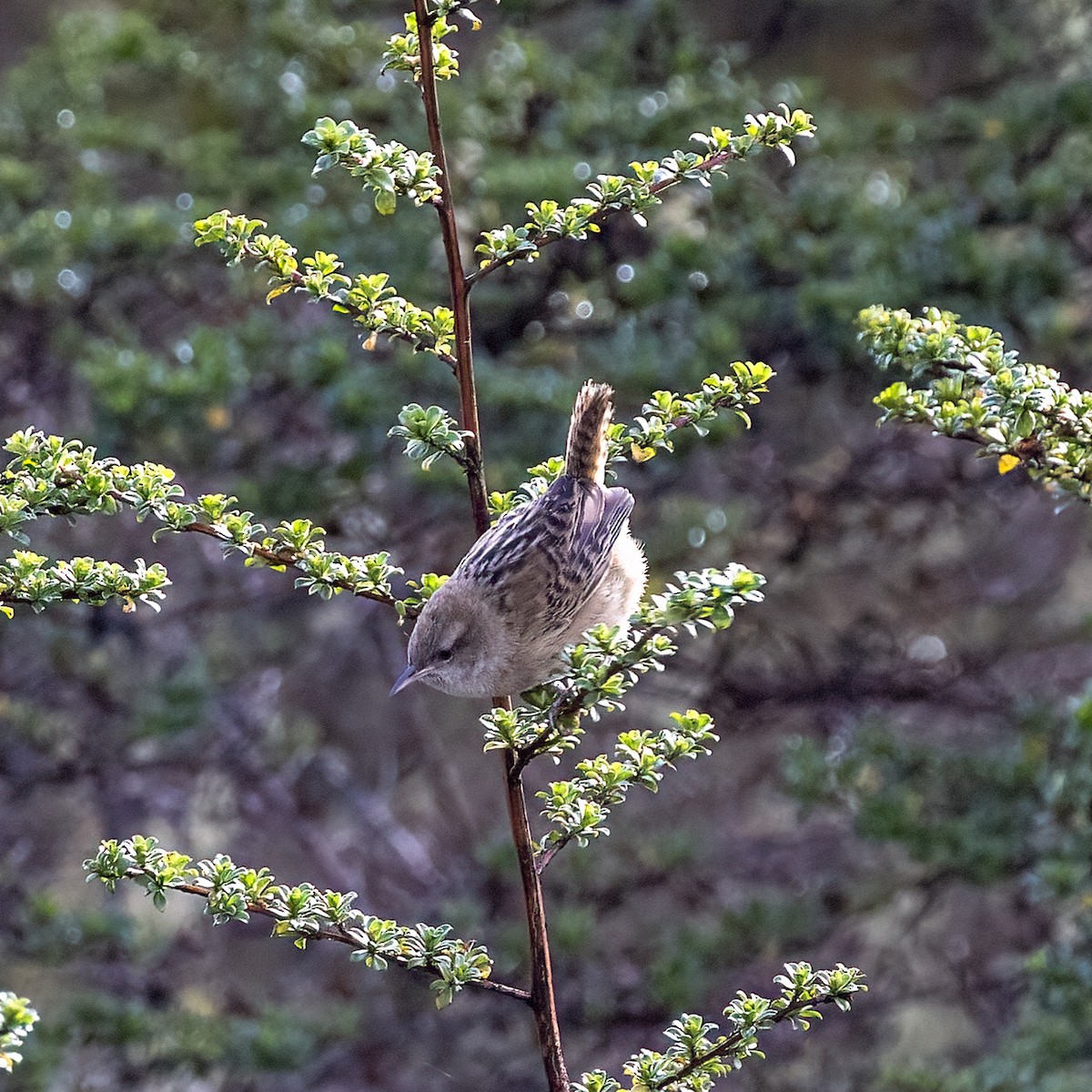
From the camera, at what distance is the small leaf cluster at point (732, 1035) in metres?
1.80

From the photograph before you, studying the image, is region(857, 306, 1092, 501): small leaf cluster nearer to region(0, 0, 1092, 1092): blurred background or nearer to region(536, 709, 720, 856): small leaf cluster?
region(536, 709, 720, 856): small leaf cluster

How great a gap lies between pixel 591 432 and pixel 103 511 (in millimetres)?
1207

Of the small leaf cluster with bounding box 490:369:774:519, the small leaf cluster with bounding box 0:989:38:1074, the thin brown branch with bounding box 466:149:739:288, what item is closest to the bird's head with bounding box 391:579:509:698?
the small leaf cluster with bounding box 490:369:774:519

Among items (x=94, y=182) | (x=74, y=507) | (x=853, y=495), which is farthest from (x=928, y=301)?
(x=74, y=507)

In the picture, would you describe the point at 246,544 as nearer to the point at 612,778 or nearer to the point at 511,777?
the point at 511,777

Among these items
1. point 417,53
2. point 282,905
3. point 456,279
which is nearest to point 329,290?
point 456,279

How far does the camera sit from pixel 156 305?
5.69 metres

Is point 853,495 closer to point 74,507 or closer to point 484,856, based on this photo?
point 484,856

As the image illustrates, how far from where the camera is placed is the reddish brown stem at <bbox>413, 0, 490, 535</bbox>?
178 cm

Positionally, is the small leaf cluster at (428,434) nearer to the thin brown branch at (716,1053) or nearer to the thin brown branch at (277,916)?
the thin brown branch at (277,916)

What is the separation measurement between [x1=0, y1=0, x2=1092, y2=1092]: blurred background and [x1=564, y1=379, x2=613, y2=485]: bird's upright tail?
1637 millimetres

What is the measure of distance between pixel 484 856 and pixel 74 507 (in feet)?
11.3

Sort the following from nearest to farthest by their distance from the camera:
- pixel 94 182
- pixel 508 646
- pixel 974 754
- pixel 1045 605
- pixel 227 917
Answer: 1. pixel 227 917
2. pixel 508 646
3. pixel 974 754
4. pixel 94 182
5. pixel 1045 605

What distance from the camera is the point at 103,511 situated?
1.85 m
